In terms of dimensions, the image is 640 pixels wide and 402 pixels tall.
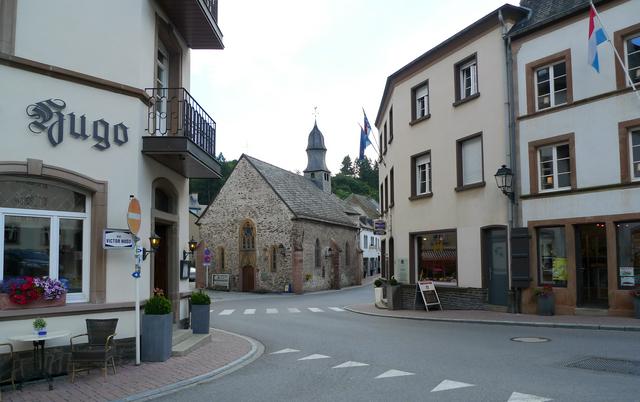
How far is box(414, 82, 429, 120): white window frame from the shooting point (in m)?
21.5

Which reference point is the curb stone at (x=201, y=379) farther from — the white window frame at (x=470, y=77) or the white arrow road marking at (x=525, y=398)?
the white window frame at (x=470, y=77)

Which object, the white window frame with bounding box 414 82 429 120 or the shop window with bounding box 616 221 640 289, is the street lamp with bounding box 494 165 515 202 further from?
the white window frame with bounding box 414 82 429 120

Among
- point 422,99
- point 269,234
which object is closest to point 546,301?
point 422,99

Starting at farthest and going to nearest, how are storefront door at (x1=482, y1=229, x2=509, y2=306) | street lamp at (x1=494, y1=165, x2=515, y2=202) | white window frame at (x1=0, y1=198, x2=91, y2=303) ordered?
storefront door at (x1=482, y1=229, x2=509, y2=306)
street lamp at (x1=494, y1=165, x2=515, y2=202)
white window frame at (x1=0, y1=198, x2=91, y2=303)

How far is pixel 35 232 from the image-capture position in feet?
29.8

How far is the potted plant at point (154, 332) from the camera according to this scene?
995cm

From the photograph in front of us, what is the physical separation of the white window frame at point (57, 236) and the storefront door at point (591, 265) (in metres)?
12.9

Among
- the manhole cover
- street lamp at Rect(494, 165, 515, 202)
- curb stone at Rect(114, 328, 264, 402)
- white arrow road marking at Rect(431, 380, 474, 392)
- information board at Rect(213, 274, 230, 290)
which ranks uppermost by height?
street lamp at Rect(494, 165, 515, 202)

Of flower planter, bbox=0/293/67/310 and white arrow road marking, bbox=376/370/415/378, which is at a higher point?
flower planter, bbox=0/293/67/310

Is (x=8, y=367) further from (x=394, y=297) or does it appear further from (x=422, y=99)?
A: (x=422, y=99)

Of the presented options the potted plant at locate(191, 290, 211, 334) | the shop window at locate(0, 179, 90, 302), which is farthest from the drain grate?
the shop window at locate(0, 179, 90, 302)

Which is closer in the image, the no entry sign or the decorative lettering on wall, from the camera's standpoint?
the decorative lettering on wall

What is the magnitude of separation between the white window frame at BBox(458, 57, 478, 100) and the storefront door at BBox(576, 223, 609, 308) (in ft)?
19.7

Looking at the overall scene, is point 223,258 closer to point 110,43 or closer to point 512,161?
point 512,161
